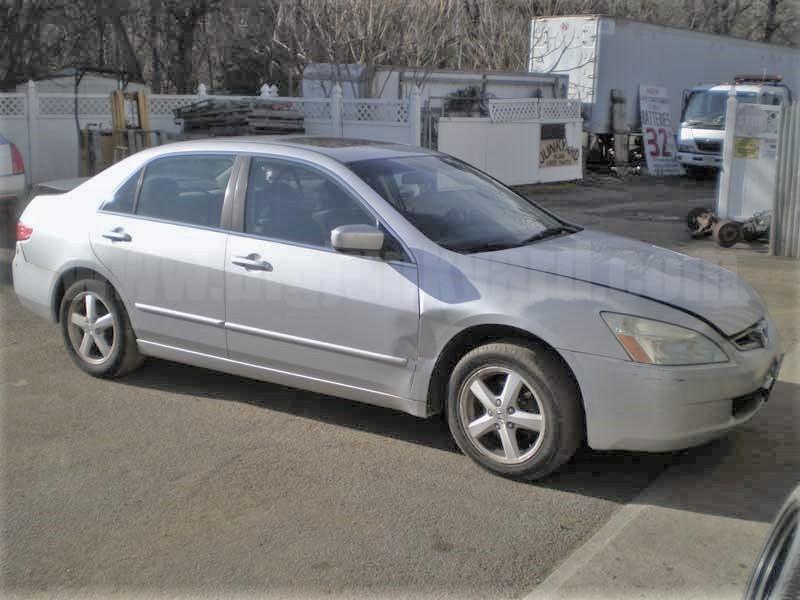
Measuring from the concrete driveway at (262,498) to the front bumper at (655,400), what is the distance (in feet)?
1.16

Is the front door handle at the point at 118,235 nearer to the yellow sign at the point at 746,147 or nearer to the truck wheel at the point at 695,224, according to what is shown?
the truck wheel at the point at 695,224

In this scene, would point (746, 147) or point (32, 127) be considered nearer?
point (746, 147)

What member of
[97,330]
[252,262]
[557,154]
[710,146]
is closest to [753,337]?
[252,262]

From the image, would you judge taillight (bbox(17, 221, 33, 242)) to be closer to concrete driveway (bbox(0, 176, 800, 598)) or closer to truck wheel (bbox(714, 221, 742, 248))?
concrete driveway (bbox(0, 176, 800, 598))

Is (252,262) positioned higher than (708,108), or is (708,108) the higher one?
(708,108)

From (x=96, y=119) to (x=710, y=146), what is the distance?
14067 millimetres

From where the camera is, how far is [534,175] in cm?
1895

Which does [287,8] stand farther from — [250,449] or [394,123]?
[250,449]

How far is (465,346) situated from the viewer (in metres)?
4.64

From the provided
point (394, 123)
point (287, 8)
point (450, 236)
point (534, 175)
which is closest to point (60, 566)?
point (450, 236)

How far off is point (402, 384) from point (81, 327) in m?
2.43

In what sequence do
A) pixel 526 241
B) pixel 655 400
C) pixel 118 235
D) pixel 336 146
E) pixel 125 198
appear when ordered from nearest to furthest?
pixel 655 400
pixel 526 241
pixel 336 146
pixel 118 235
pixel 125 198

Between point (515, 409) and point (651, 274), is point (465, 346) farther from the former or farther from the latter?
point (651, 274)

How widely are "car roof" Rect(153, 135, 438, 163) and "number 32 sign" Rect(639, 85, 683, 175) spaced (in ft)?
63.1
